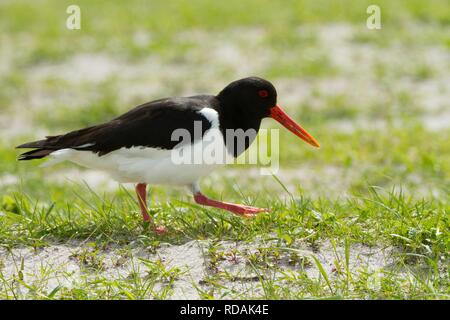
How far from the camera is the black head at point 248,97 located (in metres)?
5.60

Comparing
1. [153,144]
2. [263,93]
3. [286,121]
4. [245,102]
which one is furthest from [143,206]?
[286,121]

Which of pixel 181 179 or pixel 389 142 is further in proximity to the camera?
pixel 389 142

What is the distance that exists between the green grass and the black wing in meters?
0.38

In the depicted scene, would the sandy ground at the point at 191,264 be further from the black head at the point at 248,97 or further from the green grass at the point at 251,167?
the black head at the point at 248,97

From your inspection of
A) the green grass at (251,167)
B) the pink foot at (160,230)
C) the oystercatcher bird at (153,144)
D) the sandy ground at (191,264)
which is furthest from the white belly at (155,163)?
the sandy ground at (191,264)

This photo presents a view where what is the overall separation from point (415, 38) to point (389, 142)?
3.36 meters

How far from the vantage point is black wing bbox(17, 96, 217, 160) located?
5.18 m

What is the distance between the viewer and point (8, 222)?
17.3ft

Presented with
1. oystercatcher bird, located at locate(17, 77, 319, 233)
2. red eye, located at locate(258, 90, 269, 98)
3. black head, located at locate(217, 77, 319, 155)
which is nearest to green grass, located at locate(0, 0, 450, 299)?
oystercatcher bird, located at locate(17, 77, 319, 233)

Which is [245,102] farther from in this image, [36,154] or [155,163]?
[36,154]

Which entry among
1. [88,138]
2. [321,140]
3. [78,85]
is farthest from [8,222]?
[78,85]

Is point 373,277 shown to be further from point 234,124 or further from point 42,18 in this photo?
point 42,18

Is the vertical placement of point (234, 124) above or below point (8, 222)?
above

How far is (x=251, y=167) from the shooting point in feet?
28.7
